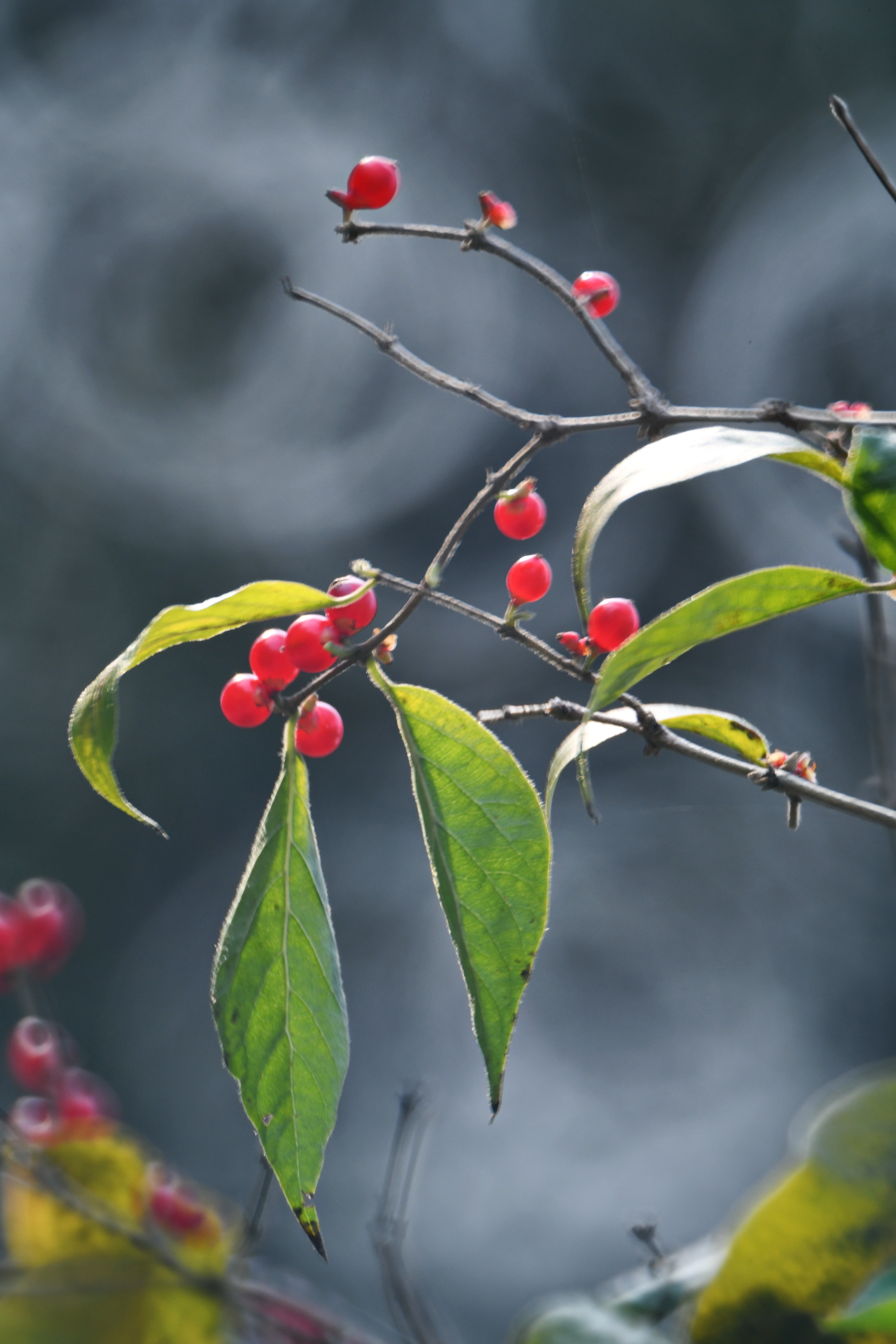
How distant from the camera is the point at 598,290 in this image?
46 cm

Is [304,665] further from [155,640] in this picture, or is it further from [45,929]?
[45,929]

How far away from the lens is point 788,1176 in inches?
12.6

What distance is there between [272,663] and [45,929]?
539 millimetres

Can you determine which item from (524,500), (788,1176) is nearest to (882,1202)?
(788,1176)

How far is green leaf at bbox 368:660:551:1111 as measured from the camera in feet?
1.07

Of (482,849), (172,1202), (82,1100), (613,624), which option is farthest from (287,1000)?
(82,1100)

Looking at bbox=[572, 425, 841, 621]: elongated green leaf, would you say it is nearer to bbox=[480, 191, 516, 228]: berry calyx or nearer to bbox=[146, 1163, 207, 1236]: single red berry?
bbox=[480, 191, 516, 228]: berry calyx

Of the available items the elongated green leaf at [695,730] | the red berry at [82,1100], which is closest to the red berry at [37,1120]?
the red berry at [82,1100]

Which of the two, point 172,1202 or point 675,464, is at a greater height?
point 675,464

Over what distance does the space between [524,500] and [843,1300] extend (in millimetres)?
304

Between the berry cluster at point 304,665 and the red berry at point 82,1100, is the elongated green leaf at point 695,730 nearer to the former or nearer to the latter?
the berry cluster at point 304,665

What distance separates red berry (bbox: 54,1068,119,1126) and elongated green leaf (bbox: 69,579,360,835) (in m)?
0.54

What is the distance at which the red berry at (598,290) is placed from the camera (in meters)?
0.46

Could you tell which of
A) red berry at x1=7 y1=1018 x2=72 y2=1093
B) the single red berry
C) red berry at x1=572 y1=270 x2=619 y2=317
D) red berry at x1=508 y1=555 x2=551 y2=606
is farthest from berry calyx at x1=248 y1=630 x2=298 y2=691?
red berry at x1=7 y1=1018 x2=72 y2=1093
